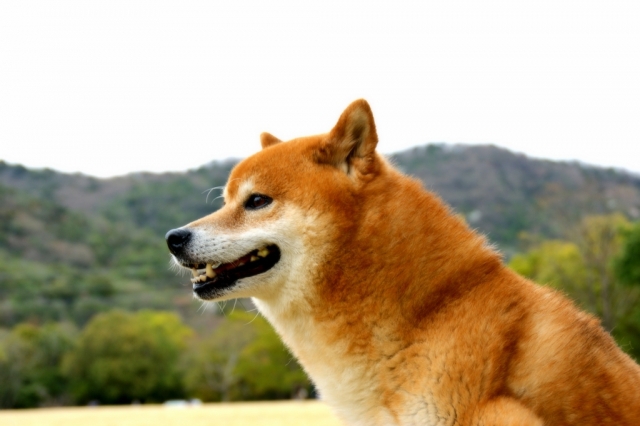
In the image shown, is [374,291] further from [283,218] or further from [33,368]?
[33,368]

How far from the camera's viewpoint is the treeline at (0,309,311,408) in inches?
2087

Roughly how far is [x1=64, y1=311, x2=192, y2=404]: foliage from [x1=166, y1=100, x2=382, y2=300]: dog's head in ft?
171

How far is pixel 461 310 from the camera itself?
143 inches

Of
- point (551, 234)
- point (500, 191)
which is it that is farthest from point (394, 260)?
point (500, 191)

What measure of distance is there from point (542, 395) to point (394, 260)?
1099mm

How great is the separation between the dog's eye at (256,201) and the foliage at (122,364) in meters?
52.1

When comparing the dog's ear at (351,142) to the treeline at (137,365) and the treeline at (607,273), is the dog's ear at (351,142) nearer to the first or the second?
the treeline at (607,273)

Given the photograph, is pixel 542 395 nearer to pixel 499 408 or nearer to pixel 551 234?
pixel 499 408

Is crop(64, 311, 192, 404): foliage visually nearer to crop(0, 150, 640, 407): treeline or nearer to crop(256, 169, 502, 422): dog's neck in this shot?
crop(0, 150, 640, 407): treeline

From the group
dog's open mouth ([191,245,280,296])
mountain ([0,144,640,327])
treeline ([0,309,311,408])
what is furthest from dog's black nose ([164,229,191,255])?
treeline ([0,309,311,408])

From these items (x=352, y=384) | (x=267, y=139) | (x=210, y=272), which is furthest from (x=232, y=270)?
(x=267, y=139)

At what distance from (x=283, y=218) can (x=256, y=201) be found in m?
0.32

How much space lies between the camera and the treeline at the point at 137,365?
53.0 metres

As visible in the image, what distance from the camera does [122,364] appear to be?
174 ft
